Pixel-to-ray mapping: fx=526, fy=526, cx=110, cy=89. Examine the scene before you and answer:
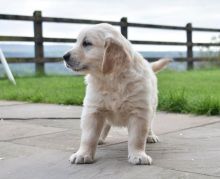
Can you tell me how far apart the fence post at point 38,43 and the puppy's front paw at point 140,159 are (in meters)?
9.69

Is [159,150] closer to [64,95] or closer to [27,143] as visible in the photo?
[27,143]

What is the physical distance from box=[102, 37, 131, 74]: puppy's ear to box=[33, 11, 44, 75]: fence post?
951cm

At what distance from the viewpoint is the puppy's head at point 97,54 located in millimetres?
3182

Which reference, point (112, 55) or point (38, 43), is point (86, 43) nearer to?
point (112, 55)

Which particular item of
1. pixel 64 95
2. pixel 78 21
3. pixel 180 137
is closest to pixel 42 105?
pixel 64 95

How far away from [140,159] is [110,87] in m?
0.50

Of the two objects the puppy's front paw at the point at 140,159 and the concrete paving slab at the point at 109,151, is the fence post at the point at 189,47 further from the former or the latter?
the puppy's front paw at the point at 140,159

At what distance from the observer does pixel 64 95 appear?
22.5ft

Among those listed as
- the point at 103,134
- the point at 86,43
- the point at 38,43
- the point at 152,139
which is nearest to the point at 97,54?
the point at 86,43

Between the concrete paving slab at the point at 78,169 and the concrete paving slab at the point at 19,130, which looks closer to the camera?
the concrete paving slab at the point at 78,169

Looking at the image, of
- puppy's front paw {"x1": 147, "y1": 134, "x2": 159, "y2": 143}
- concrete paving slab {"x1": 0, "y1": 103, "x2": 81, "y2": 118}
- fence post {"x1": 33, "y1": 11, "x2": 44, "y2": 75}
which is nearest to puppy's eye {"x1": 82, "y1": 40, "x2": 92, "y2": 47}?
A: puppy's front paw {"x1": 147, "y1": 134, "x2": 159, "y2": 143}

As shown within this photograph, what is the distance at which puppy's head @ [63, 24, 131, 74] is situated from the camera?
318cm

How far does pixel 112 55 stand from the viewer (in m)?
3.17

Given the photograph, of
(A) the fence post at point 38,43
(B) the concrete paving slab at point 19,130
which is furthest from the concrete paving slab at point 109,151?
(A) the fence post at point 38,43
